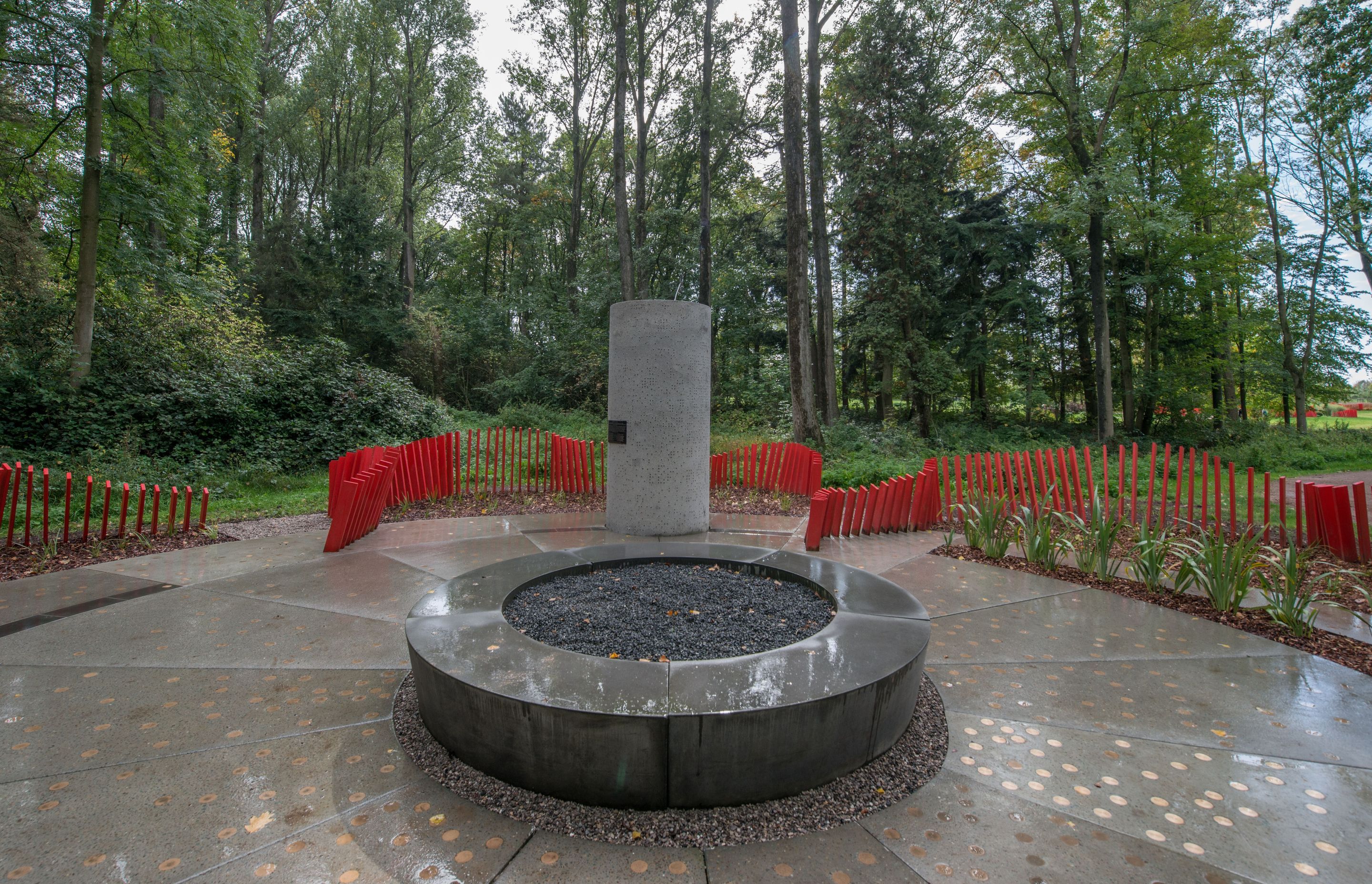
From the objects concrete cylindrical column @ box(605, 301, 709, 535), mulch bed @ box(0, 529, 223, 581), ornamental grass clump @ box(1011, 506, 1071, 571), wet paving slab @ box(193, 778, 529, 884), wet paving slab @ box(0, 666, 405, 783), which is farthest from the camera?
concrete cylindrical column @ box(605, 301, 709, 535)

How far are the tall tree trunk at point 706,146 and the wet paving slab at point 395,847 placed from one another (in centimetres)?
1693

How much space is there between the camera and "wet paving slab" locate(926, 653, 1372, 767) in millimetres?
2779

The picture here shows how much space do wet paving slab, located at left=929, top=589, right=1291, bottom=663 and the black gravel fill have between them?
1.00 meters

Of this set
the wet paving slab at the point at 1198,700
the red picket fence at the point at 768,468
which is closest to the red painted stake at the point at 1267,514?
the wet paving slab at the point at 1198,700

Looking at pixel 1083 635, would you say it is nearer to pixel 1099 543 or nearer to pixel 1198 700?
pixel 1198 700

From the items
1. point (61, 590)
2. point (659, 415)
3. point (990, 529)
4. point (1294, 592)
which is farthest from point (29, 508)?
point (1294, 592)

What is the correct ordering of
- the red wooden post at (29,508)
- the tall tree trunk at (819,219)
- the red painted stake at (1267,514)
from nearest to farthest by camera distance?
the red painted stake at (1267,514)
the red wooden post at (29,508)
the tall tree trunk at (819,219)

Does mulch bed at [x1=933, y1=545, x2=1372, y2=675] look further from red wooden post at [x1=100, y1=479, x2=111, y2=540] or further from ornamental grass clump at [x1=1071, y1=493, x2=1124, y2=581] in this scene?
red wooden post at [x1=100, y1=479, x2=111, y2=540]

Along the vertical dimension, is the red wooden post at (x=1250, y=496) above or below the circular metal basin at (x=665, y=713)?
above

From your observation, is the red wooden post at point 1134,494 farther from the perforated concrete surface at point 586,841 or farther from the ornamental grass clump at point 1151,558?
the perforated concrete surface at point 586,841

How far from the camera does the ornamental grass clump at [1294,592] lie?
395 cm

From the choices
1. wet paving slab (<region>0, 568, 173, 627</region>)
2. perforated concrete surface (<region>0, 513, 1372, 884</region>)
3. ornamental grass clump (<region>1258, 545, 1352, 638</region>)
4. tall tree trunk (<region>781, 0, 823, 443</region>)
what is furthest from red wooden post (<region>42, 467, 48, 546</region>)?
tall tree trunk (<region>781, 0, 823, 443</region>)

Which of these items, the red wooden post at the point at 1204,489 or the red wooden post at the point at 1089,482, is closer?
the red wooden post at the point at 1204,489

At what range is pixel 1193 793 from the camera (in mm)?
2404
